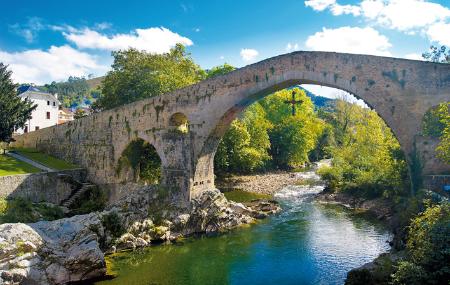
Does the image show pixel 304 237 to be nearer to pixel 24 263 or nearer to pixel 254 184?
pixel 24 263

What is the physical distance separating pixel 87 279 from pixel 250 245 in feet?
23.2

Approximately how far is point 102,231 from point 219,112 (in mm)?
8222

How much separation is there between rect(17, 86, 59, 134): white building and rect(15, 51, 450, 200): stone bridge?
17.8 meters

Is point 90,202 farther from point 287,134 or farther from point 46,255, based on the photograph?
point 287,134

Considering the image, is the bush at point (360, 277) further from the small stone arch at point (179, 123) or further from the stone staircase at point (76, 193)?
the stone staircase at point (76, 193)

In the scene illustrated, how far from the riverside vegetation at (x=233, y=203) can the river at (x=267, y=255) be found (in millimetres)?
1270

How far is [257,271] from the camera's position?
1481cm

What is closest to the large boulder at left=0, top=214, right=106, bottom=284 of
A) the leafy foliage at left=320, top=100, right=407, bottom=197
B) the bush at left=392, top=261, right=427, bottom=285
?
the bush at left=392, top=261, right=427, bottom=285

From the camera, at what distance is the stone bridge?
14984 millimetres

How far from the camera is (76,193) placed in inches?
1013

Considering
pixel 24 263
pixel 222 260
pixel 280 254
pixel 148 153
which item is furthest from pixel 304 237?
pixel 148 153

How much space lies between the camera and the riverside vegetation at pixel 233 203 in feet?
36.0

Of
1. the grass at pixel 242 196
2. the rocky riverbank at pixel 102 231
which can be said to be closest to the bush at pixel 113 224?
the rocky riverbank at pixel 102 231

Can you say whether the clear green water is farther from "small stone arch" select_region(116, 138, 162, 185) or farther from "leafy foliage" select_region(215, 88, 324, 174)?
"leafy foliage" select_region(215, 88, 324, 174)
